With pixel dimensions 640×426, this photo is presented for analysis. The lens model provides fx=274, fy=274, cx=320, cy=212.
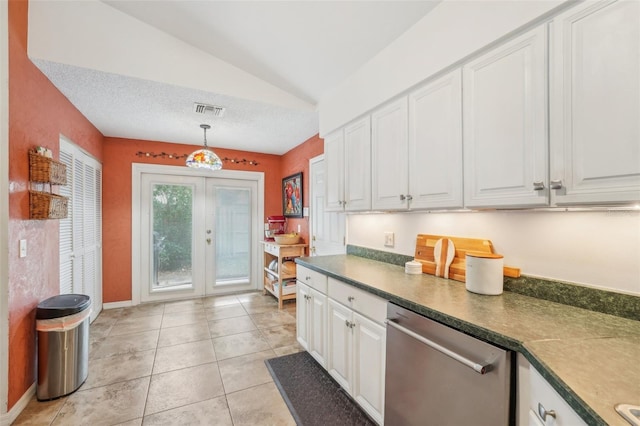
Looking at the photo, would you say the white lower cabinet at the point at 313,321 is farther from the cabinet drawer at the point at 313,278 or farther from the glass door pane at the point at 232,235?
the glass door pane at the point at 232,235

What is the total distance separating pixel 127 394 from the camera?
212 cm

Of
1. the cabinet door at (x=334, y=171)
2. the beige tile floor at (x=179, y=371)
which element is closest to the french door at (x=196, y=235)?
the beige tile floor at (x=179, y=371)

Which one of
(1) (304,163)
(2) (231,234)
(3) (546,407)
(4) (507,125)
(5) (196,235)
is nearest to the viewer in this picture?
(3) (546,407)

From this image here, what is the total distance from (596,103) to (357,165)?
5.21 feet

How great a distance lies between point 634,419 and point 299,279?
7.36 feet

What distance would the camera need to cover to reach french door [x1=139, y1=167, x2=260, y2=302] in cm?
429

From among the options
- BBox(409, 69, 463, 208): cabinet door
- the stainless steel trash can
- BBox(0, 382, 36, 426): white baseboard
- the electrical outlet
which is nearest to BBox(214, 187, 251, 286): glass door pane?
the stainless steel trash can

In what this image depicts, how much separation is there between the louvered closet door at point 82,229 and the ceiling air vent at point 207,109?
132 cm

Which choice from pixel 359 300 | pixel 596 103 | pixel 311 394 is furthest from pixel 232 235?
pixel 596 103

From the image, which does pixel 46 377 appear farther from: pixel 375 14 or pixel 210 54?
pixel 375 14

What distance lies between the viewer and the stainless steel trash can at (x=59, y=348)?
2.05m

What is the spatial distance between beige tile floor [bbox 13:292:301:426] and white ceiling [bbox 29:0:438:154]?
2542 mm

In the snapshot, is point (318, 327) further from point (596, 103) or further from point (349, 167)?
point (596, 103)

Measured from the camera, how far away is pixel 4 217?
70.8 inches
